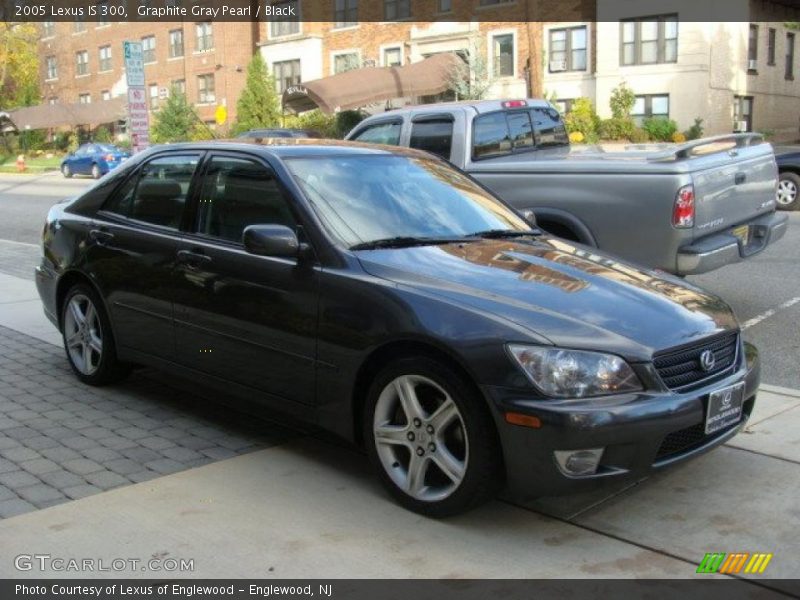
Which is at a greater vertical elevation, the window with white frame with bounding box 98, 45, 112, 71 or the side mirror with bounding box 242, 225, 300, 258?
the window with white frame with bounding box 98, 45, 112, 71

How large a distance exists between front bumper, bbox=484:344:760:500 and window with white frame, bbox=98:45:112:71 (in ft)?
209

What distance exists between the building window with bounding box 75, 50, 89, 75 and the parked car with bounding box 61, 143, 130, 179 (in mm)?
28631

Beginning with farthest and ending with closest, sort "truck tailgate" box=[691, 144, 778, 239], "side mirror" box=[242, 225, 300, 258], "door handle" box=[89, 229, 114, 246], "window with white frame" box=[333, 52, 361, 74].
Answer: "window with white frame" box=[333, 52, 361, 74]
"truck tailgate" box=[691, 144, 778, 239]
"door handle" box=[89, 229, 114, 246]
"side mirror" box=[242, 225, 300, 258]

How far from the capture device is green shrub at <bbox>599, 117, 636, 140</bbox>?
32406mm

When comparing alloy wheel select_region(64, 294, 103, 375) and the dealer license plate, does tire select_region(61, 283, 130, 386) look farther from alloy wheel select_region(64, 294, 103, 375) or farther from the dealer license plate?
the dealer license plate

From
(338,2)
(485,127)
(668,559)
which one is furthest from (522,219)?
(338,2)

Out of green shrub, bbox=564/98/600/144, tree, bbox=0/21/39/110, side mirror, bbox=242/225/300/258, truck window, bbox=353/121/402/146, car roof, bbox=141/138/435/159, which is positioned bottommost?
side mirror, bbox=242/225/300/258

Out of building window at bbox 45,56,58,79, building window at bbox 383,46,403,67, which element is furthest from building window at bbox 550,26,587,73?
building window at bbox 45,56,58,79

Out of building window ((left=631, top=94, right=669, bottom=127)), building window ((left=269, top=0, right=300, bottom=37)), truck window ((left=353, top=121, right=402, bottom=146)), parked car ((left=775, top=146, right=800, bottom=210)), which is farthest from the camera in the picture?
building window ((left=269, top=0, right=300, bottom=37))

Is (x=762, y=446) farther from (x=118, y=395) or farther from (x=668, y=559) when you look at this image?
(x=118, y=395)

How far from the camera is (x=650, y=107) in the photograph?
3475cm

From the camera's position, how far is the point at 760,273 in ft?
32.7

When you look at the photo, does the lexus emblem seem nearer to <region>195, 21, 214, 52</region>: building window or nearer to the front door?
the front door

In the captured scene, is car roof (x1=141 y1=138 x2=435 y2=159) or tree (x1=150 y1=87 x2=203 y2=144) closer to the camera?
car roof (x1=141 y1=138 x2=435 y2=159)
